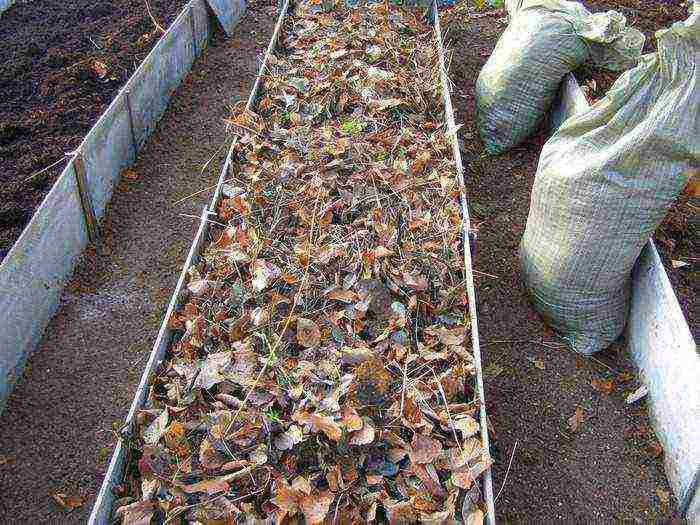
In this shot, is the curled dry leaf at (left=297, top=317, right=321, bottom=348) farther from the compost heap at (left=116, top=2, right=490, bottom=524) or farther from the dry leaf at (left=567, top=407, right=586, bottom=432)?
the dry leaf at (left=567, top=407, right=586, bottom=432)

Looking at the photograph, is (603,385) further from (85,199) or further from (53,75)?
(53,75)

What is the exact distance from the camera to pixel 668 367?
3068 mm

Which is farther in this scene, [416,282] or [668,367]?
[416,282]

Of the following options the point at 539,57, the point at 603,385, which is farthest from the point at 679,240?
the point at 539,57

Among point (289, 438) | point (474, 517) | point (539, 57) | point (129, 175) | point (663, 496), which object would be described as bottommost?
point (663, 496)

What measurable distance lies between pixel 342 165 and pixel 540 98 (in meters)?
1.60

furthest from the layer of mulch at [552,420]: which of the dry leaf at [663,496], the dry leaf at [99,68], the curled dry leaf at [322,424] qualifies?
the dry leaf at [99,68]

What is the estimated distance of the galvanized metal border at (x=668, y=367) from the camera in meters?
2.83

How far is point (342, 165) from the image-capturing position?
3.99m

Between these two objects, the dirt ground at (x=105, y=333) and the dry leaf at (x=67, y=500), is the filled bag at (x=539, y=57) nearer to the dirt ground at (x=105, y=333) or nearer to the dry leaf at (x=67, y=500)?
the dirt ground at (x=105, y=333)

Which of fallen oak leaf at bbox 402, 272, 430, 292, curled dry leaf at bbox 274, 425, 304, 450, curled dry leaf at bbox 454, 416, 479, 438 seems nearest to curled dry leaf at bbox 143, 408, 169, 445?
curled dry leaf at bbox 274, 425, 304, 450

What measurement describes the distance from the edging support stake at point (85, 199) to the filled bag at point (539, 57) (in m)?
2.72

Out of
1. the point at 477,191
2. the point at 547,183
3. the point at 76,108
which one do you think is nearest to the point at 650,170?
the point at 547,183

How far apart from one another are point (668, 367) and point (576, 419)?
0.48 meters
